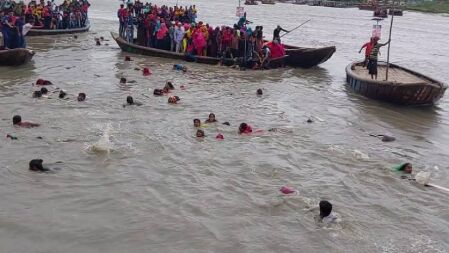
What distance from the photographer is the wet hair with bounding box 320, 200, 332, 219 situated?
7.91m

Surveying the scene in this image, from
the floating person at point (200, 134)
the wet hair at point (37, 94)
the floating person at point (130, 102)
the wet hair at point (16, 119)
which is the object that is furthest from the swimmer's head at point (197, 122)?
the wet hair at point (37, 94)

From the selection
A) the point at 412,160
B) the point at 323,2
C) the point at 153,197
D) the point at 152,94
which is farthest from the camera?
→ the point at 323,2

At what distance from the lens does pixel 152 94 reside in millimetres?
15914

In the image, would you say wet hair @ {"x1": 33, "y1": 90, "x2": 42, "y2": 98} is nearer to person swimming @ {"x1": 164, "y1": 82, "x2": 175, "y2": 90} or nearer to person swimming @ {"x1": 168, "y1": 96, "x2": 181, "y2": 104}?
person swimming @ {"x1": 168, "y1": 96, "x2": 181, "y2": 104}

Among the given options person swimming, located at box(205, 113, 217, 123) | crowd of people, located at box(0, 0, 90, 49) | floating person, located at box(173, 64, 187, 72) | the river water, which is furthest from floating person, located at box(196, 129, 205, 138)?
crowd of people, located at box(0, 0, 90, 49)

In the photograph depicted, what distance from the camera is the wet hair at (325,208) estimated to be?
791 centimetres

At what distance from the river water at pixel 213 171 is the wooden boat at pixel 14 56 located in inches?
18.4

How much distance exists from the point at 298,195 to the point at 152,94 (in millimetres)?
7968

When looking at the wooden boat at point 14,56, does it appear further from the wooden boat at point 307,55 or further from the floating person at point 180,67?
the wooden boat at point 307,55

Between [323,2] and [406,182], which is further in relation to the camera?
[323,2]

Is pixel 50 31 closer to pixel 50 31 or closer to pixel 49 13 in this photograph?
→ pixel 50 31

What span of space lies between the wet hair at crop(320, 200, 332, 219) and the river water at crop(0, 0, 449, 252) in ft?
0.68

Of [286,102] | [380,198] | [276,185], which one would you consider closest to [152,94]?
[286,102]

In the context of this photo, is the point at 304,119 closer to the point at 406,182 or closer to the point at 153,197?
the point at 406,182
